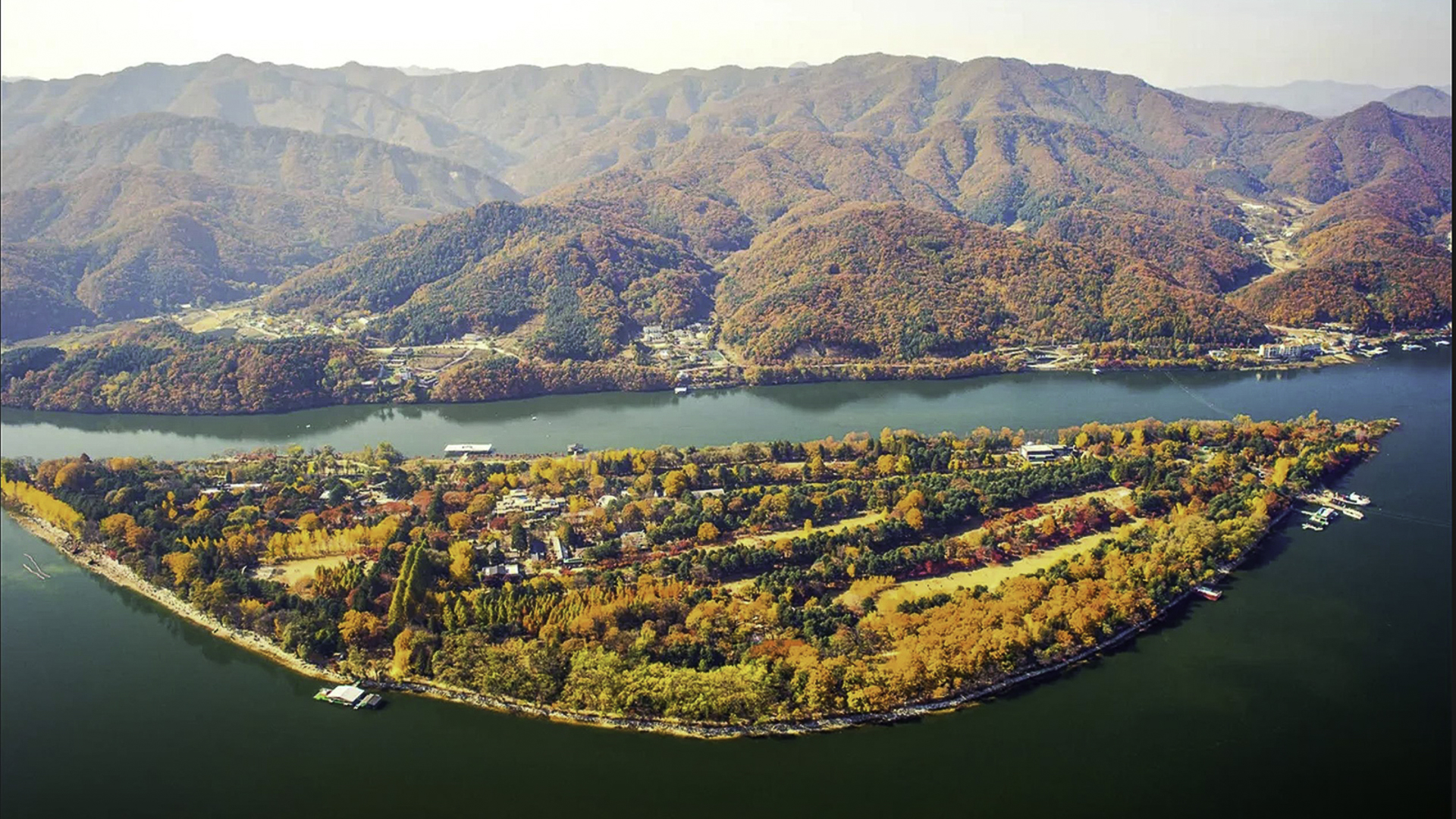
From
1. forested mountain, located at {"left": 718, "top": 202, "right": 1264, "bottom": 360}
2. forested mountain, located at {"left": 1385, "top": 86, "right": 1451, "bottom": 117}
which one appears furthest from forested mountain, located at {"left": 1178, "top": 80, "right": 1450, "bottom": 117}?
forested mountain, located at {"left": 718, "top": 202, "right": 1264, "bottom": 360}

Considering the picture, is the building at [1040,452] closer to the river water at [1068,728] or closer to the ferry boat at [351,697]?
the river water at [1068,728]

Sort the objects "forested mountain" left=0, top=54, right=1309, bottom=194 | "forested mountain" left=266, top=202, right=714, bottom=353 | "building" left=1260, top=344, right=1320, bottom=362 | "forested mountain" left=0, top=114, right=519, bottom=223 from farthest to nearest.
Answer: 1. "forested mountain" left=0, top=54, right=1309, bottom=194
2. "forested mountain" left=0, top=114, right=519, bottom=223
3. "forested mountain" left=266, top=202, right=714, bottom=353
4. "building" left=1260, top=344, right=1320, bottom=362

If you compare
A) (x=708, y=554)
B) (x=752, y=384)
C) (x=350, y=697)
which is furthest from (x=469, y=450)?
(x=350, y=697)

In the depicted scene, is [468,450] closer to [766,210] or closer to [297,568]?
[297,568]

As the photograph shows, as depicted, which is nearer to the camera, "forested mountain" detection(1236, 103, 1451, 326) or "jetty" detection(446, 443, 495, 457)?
"jetty" detection(446, 443, 495, 457)

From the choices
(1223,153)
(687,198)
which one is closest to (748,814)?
(687,198)

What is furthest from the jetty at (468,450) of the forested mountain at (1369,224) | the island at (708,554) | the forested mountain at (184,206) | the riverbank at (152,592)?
the forested mountain at (184,206)

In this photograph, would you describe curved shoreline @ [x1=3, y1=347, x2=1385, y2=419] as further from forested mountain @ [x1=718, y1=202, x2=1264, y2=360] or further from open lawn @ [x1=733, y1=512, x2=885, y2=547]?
open lawn @ [x1=733, y1=512, x2=885, y2=547]
